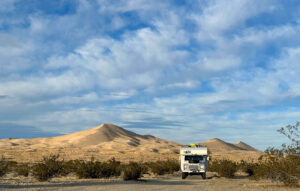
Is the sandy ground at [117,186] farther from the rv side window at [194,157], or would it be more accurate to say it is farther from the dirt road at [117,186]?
the rv side window at [194,157]

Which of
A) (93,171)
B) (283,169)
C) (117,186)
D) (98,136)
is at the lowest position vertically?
(117,186)

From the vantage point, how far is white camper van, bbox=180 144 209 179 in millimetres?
27875

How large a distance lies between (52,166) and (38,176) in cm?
104

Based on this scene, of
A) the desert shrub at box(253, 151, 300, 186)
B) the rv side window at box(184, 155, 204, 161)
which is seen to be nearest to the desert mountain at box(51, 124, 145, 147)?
the rv side window at box(184, 155, 204, 161)

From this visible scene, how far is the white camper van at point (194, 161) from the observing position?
2788cm

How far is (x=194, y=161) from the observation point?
28234 mm

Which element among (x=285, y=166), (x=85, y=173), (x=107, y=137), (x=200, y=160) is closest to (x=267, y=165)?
(x=285, y=166)

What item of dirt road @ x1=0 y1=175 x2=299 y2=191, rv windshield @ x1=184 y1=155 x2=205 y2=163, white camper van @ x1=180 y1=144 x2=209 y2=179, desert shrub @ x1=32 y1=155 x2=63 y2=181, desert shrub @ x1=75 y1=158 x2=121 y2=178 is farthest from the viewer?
rv windshield @ x1=184 y1=155 x2=205 y2=163

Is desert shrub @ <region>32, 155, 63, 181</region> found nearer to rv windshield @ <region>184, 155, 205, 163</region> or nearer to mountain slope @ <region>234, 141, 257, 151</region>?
rv windshield @ <region>184, 155, 205, 163</region>

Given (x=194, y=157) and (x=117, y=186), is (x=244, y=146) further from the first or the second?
(x=117, y=186)

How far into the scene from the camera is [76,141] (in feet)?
374

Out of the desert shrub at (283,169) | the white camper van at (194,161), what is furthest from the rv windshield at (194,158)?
the desert shrub at (283,169)

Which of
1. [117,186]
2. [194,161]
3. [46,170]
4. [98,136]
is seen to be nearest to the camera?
[117,186]

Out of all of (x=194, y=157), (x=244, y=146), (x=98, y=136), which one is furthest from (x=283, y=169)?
(x=244, y=146)
